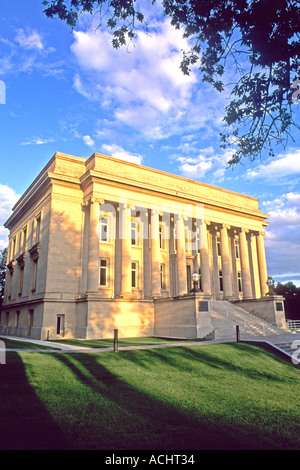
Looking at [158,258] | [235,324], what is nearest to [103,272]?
[158,258]

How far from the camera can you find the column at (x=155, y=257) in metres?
29.2

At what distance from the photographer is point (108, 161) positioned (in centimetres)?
2906

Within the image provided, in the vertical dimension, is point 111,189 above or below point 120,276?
above

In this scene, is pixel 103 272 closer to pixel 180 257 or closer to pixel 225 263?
pixel 180 257

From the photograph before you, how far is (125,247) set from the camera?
2780 cm

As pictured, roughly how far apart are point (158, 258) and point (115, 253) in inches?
154

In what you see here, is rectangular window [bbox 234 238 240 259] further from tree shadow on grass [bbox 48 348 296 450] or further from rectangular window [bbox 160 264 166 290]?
tree shadow on grass [bbox 48 348 296 450]

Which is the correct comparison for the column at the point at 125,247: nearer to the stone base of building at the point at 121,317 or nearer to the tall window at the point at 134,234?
the stone base of building at the point at 121,317

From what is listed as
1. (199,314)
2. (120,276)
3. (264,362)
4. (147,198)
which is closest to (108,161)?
(147,198)

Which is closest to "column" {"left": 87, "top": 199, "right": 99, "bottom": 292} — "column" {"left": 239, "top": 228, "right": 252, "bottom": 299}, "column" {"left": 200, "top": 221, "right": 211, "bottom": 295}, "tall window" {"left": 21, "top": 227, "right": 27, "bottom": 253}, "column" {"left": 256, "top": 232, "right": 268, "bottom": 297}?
"column" {"left": 200, "top": 221, "right": 211, "bottom": 295}

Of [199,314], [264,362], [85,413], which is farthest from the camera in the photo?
[199,314]

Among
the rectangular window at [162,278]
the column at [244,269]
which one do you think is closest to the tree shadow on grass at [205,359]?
the rectangular window at [162,278]
